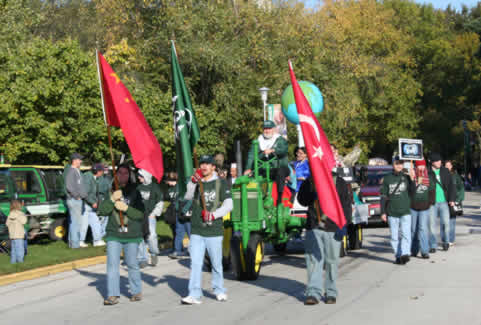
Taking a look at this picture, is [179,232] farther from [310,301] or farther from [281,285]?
[310,301]

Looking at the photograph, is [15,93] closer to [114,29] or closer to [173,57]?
[114,29]

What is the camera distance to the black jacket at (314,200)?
384 inches

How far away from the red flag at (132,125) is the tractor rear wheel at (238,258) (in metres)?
2.52

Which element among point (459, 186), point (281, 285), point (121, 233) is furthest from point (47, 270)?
point (459, 186)

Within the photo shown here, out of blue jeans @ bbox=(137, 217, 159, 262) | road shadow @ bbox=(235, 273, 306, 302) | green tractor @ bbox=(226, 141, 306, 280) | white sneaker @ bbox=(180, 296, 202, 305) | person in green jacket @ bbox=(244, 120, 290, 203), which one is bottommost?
road shadow @ bbox=(235, 273, 306, 302)

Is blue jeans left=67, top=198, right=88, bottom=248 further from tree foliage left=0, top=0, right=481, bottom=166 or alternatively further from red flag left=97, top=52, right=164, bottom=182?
tree foliage left=0, top=0, right=481, bottom=166

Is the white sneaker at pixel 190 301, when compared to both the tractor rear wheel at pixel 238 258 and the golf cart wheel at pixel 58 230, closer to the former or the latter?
the tractor rear wheel at pixel 238 258

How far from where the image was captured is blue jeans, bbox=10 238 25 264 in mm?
14812

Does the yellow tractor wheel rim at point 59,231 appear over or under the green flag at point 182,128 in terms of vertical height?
under

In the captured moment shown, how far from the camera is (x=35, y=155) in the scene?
2798 cm

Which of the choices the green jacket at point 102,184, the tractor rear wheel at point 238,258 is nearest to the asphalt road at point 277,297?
the tractor rear wheel at point 238,258

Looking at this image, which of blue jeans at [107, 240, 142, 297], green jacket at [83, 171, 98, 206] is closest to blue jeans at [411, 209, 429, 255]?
blue jeans at [107, 240, 142, 297]

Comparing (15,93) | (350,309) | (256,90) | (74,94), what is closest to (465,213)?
(256,90)

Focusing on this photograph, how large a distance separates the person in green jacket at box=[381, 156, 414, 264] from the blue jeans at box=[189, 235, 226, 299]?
483 centimetres
